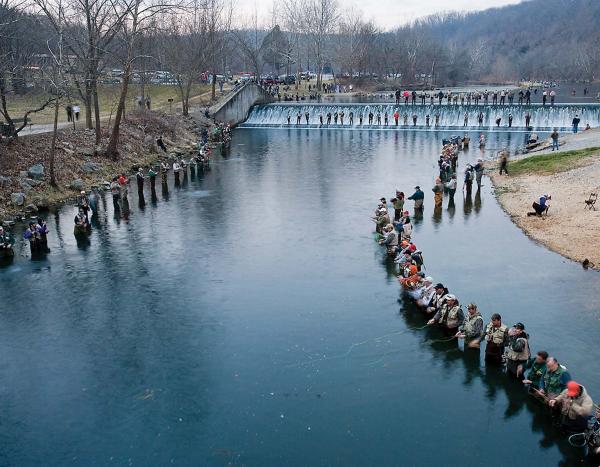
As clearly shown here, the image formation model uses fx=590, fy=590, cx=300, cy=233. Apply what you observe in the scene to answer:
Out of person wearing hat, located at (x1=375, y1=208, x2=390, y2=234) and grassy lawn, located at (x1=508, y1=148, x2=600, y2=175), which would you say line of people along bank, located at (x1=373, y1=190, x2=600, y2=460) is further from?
grassy lawn, located at (x1=508, y1=148, x2=600, y2=175)

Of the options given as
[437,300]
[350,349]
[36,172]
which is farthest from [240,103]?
[350,349]

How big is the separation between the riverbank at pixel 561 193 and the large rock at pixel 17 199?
909 inches

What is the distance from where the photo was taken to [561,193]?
28266 millimetres

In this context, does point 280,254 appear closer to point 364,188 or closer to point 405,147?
point 364,188

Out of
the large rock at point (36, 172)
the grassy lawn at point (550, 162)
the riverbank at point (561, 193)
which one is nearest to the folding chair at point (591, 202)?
the riverbank at point (561, 193)

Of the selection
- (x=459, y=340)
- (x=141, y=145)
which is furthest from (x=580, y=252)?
(x=141, y=145)

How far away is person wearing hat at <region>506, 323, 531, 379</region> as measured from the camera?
13078 millimetres

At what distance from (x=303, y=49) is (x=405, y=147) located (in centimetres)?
8582

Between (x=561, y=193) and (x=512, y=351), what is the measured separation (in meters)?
17.5

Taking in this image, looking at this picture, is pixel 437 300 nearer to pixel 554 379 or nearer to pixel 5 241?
pixel 554 379

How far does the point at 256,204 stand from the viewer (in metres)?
30.1

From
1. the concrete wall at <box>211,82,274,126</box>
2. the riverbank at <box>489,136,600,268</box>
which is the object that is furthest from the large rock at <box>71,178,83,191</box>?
the concrete wall at <box>211,82,274,126</box>

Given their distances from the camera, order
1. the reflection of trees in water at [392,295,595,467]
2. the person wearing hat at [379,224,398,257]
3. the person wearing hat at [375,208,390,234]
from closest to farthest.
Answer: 1. the reflection of trees in water at [392,295,595,467]
2. the person wearing hat at [379,224,398,257]
3. the person wearing hat at [375,208,390,234]

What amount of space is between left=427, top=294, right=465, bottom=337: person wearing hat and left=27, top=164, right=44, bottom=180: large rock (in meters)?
24.8
